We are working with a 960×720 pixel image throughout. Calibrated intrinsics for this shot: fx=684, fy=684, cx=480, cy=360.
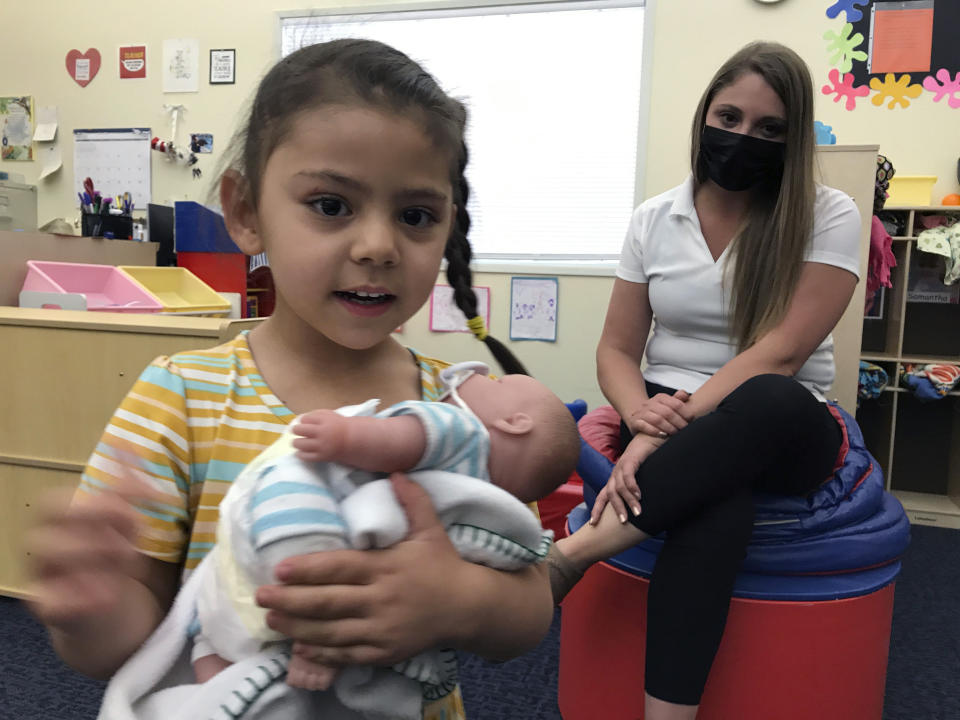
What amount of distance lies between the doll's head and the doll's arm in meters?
0.10

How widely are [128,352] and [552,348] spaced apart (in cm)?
191

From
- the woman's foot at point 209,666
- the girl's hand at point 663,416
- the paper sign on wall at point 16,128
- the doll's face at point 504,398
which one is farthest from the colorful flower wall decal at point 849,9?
the paper sign on wall at point 16,128

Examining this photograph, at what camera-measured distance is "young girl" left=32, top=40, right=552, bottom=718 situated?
1.56 ft

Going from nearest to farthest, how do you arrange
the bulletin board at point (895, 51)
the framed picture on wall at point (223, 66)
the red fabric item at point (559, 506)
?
the red fabric item at point (559, 506)
the bulletin board at point (895, 51)
the framed picture on wall at point (223, 66)

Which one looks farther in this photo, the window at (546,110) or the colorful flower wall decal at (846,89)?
the window at (546,110)

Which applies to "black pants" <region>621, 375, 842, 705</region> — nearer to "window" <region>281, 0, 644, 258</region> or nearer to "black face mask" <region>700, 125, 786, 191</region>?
"black face mask" <region>700, 125, 786, 191</region>

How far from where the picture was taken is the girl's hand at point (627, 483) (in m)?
1.09

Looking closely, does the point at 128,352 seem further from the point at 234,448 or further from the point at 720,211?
the point at 720,211

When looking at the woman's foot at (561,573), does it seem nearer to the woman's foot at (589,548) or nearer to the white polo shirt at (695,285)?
the woman's foot at (589,548)

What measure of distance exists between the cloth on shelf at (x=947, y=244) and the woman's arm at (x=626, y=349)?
1.68 meters

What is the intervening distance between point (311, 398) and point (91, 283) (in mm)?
1513

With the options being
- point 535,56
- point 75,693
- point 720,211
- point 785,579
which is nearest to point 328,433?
point 785,579

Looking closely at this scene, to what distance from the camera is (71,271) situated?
6.04ft

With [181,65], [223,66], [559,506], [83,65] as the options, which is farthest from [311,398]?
[83,65]
